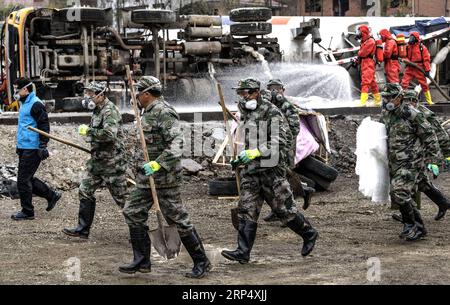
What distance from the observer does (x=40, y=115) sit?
39.5 feet

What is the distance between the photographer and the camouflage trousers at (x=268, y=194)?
9.52 m

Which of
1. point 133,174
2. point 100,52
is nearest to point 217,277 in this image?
point 133,174

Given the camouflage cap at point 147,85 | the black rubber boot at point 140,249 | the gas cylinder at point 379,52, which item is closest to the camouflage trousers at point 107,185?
the black rubber boot at point 140,249

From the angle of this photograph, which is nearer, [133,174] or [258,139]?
[258,139]

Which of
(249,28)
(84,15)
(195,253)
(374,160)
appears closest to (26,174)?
(195,253)

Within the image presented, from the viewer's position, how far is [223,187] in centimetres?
1477

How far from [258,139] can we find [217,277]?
1472mm

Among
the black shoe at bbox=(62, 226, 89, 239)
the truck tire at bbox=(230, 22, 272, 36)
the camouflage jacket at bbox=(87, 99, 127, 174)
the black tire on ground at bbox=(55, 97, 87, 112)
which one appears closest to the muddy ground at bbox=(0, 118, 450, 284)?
the black shoe at bbox=(62, 226, 89, 239)

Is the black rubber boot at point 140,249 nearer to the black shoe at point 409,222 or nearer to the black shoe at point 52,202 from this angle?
the black shoe at point 409,222

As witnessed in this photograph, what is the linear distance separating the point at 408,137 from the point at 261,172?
6.53ft

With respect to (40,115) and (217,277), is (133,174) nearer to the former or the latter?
(40,115)

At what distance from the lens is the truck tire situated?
23.4 metres

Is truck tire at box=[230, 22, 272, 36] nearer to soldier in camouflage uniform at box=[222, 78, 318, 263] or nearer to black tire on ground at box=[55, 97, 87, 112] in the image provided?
black tire on ground at box=[55, 97, 87, 112]

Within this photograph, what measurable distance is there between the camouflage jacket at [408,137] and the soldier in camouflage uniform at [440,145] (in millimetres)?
264
